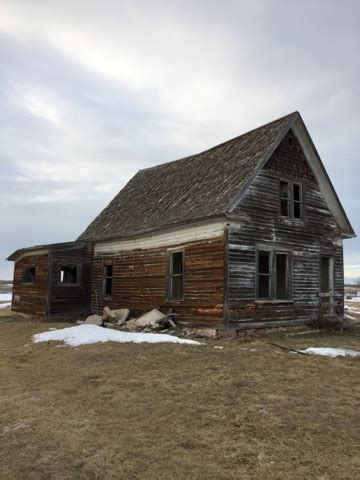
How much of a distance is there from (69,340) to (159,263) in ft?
17.1

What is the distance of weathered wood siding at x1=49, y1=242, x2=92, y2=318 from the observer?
1923 cm

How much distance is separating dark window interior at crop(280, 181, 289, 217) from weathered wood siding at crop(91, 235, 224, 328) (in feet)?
11.6

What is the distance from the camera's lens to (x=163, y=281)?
1658 centimetres

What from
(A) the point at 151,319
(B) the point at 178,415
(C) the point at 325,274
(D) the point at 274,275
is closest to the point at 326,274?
(C) the point at 325,274

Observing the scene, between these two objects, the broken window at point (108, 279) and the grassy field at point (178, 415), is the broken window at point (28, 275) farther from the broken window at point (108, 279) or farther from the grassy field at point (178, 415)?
the grassy field at point (178, 415)

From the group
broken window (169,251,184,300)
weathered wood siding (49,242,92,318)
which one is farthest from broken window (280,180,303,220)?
weathered wood siding (49,242,92,318)

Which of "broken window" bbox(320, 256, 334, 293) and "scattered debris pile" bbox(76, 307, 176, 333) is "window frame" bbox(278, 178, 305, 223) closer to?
"broken window" bbox(320, 256, 334, 293)

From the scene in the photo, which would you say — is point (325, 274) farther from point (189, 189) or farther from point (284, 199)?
point (189, 189)

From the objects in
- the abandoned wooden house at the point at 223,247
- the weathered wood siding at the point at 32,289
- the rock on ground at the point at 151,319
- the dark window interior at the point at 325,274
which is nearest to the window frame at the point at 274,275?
the abandoned wooden house at the point at 223,247

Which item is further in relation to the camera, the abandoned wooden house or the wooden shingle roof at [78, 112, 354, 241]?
the wooden shingle roof at [78, 112, 354, 241]

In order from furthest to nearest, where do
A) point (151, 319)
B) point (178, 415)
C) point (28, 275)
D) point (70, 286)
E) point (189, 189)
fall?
point (28, 275)
point (70, 286)
point (189, 189)
point (151, 319)
point (178, 415)

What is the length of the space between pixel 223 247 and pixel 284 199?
3.76m

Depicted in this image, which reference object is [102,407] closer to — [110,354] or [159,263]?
[110,354]

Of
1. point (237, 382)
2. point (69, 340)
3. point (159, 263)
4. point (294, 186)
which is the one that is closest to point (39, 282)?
point (159, 263)
